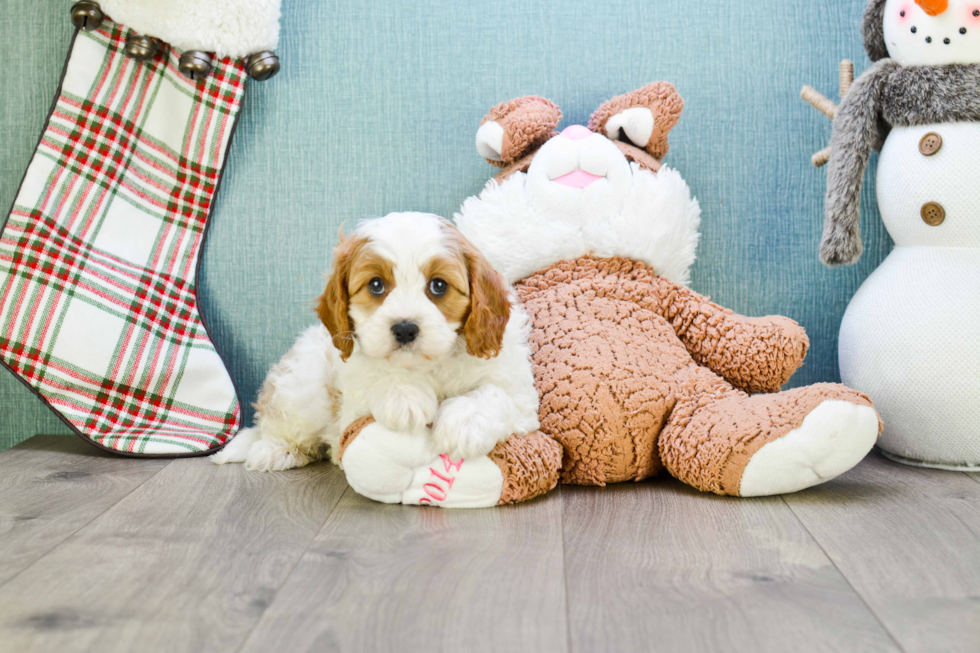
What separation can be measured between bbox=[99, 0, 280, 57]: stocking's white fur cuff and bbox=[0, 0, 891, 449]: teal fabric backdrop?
13 cm

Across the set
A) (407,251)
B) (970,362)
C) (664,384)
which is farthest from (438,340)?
(970,362)

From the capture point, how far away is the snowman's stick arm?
1663 mm

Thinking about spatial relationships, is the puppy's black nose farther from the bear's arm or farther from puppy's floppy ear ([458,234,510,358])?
the bear's arm

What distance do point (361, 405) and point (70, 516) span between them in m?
0.55

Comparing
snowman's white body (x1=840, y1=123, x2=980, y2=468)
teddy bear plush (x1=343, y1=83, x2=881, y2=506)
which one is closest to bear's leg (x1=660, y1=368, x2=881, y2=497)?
teddy bear plush (x1=343, y1=83, x2=881, y2=506)

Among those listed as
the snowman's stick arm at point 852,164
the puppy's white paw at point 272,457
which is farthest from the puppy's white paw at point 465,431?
the snowman's stick arm at point 852,164

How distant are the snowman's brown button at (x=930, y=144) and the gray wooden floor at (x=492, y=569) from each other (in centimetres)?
66

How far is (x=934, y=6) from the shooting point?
5.09 feet

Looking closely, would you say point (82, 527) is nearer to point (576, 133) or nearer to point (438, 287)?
point (438, 287)

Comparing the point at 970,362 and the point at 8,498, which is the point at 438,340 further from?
the point at 970,362

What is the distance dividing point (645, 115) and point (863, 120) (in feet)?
1.49

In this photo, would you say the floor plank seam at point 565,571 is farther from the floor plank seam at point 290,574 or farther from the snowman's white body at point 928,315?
the snowman's white body at point 928,315

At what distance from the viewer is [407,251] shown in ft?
4.46

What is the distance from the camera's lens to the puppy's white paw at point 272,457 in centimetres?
171
